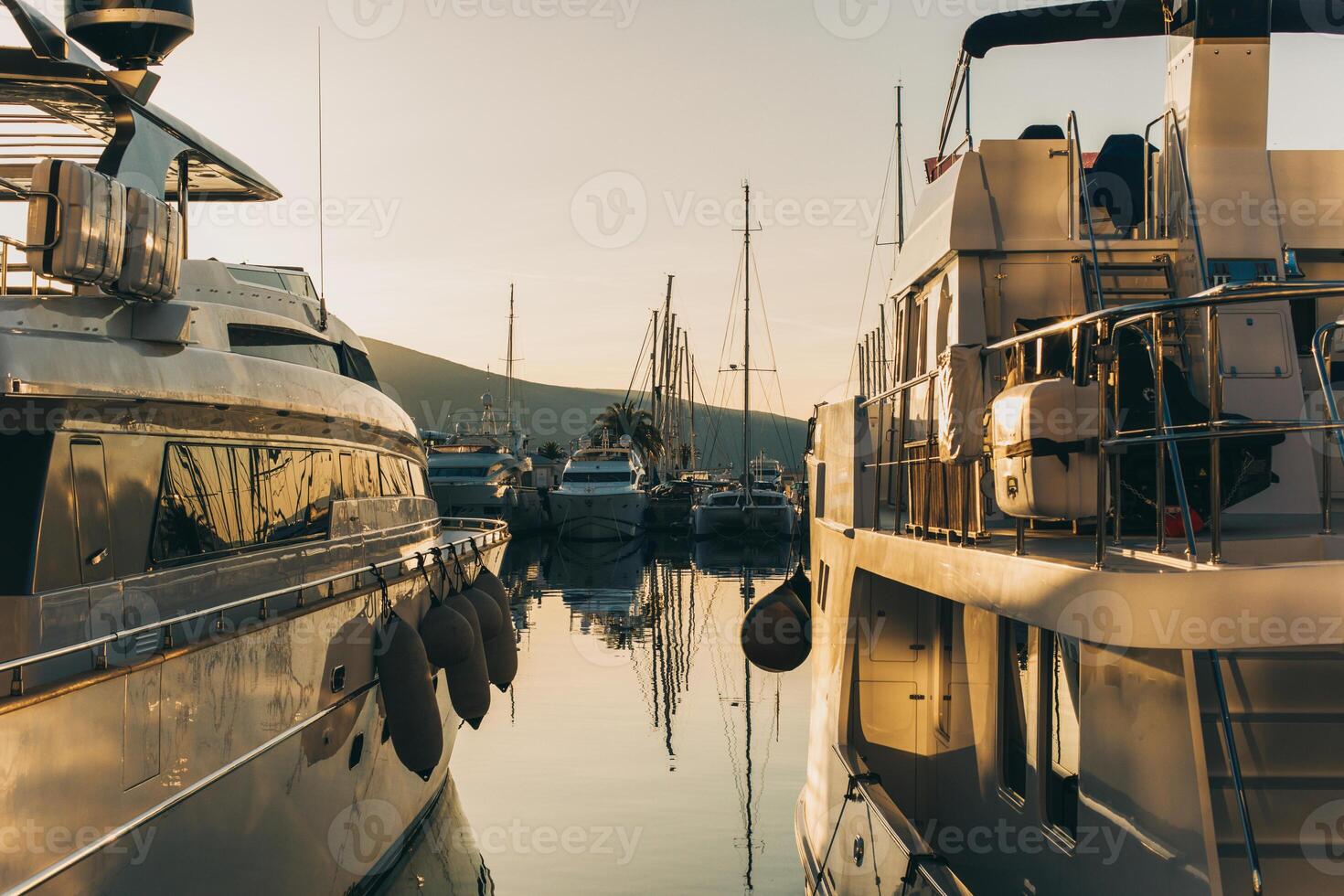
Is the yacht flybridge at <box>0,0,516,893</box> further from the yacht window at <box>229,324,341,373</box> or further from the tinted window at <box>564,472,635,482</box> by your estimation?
the tinted window at <box>564,472,635,482</box>

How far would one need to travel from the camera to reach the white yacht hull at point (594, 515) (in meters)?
48.5

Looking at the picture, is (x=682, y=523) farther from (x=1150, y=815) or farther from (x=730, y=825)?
(x=1150, y=815)

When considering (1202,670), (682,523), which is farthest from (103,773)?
(682,523)

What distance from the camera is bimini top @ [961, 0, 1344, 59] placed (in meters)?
8.17

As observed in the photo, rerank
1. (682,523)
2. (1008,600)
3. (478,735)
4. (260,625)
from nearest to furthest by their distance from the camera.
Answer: (1008,600), (260,625), (478,735), (682,523)

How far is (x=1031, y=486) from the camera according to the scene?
16.9 ft

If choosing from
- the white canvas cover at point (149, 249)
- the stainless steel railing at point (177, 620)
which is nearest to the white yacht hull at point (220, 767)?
the stainless steel railing at point (177, 620)

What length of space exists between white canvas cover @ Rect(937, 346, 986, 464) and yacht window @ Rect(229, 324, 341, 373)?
19.3 ft

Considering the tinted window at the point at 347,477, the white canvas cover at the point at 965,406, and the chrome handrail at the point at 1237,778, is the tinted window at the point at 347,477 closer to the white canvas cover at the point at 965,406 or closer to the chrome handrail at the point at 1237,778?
the white canvas cover at the point at 965,406

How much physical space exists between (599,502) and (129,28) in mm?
39230

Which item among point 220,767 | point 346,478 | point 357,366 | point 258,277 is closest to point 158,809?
point 220,767

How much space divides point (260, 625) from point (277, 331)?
3.97 metres

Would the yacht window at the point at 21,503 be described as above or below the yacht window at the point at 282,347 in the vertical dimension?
below

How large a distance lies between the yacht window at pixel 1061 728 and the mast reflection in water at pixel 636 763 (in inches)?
194
